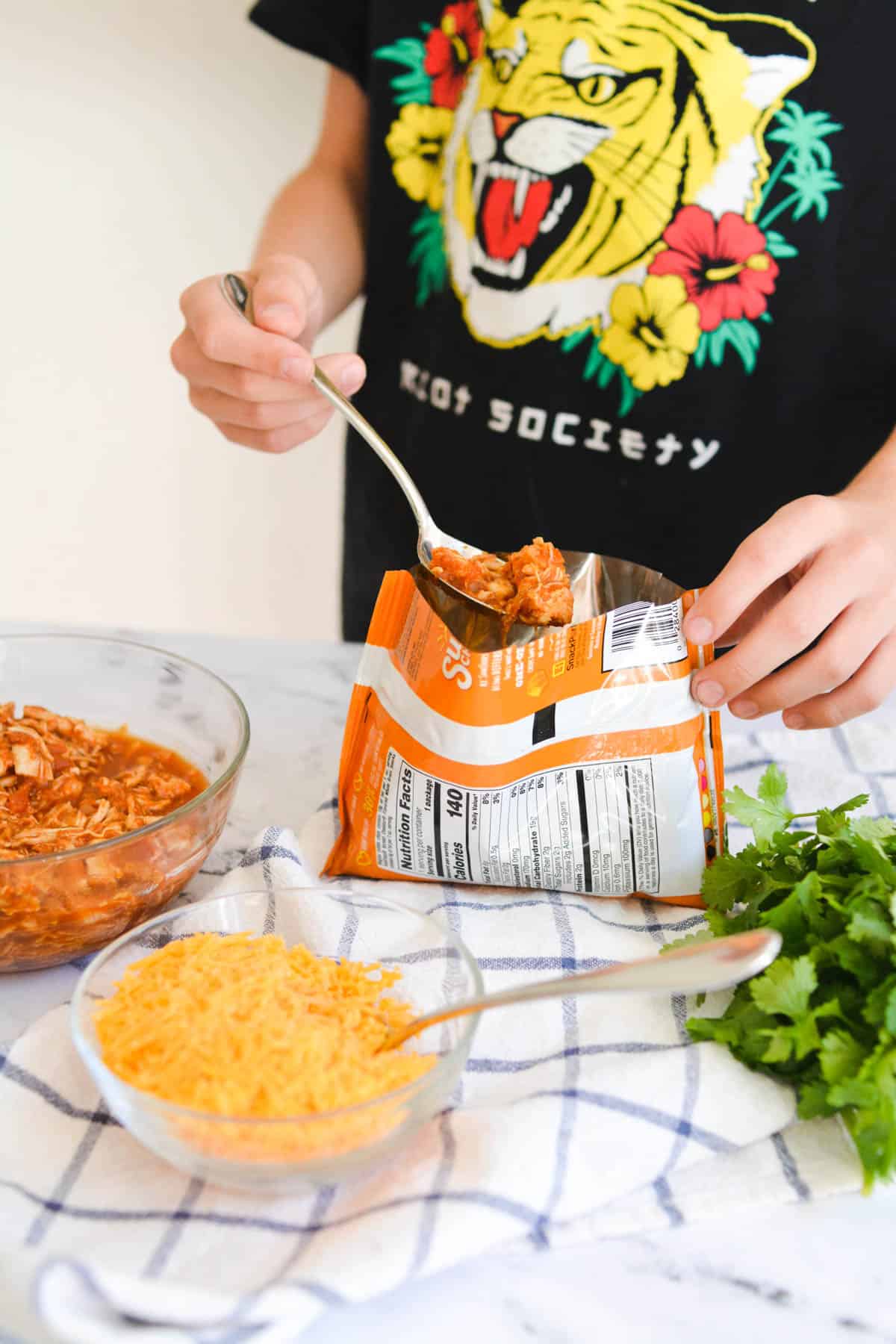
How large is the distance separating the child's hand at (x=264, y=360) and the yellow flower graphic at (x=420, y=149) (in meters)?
0.26

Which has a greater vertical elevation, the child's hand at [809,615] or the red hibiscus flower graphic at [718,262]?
the red hibiscus flower graphic at [718,262]

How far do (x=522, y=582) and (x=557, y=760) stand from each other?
15 cm

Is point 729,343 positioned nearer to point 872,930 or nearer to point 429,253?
point 429,253

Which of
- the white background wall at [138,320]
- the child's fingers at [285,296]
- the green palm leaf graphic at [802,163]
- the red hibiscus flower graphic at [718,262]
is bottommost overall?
the white background wall at [138,320]

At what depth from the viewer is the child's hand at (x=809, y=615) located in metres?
0.92

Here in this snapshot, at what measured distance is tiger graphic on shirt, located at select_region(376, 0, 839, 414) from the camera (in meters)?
1.20

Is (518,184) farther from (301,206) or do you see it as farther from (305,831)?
(305,831)

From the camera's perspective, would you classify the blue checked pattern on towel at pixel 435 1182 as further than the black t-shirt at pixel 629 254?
No

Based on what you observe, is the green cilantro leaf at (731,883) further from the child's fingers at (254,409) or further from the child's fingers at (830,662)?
the child's fingers at (254,409)

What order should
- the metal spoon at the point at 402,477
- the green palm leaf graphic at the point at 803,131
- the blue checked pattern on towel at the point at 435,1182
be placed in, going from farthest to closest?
1. the green palm leaf graphic at the point at 803,131
2. the metal spoon at the point at 402,477
3. the blue checked pattern on towel at the point at 435,1182

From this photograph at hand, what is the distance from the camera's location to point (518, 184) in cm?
130

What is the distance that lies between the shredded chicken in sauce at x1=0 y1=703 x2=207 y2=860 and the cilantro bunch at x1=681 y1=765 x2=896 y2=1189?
454 millimetres

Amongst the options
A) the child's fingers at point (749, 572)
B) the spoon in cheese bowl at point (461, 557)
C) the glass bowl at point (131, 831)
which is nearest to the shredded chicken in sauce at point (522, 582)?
the spoon in cheese bowl at point (461, 557)

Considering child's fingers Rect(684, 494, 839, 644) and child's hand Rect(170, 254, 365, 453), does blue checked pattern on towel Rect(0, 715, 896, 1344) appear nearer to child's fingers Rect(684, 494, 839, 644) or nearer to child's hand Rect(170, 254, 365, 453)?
child's fingers Rect(684, 494, 839, 644)
